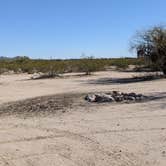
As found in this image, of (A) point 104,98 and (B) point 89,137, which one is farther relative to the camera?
(A) point 104,98

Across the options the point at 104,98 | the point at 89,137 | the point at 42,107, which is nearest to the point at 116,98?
the point at 104,98

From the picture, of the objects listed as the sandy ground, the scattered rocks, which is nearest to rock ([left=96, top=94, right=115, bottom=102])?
the scattered rocks

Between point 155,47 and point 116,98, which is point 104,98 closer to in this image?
point 116,98

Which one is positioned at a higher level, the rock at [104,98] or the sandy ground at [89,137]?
the rock at [104,98]

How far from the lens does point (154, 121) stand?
48.6 feet

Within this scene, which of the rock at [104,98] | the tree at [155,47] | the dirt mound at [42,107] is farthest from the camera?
the tree at [155,47]

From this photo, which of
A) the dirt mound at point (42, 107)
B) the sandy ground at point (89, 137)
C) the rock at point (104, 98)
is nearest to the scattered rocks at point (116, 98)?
the rock at point (104, 98)

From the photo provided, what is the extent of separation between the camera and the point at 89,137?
12.9 m

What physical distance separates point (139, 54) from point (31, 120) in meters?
24.3

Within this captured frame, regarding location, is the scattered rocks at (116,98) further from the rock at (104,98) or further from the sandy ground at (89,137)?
the sandy ground at (89,137)

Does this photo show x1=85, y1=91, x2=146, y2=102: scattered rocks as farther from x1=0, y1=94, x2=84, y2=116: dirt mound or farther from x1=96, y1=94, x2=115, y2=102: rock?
x1=0, y1=94, x2=84, y2=116: dirt mound

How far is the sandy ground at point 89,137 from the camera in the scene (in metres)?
10.5

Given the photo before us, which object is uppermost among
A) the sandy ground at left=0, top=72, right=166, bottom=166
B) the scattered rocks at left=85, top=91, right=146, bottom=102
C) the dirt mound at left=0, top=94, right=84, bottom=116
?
the scattered rocks at left=85, top=91, right=146, bottom=102

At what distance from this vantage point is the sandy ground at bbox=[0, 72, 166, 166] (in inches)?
413
